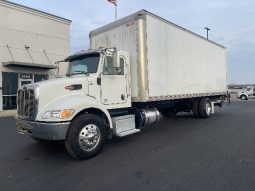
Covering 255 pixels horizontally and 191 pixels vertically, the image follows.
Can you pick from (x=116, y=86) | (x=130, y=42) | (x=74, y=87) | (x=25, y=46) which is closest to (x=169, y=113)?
(x=130, y=42)

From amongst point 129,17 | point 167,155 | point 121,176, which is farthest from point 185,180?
point 129,17

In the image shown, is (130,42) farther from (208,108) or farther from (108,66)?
(208,108)

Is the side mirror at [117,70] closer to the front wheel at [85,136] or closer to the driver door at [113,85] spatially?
the driver door at [113,85]

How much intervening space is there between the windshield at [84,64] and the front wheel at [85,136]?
4.81 ft

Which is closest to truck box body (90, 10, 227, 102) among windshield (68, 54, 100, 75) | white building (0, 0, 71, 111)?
windshield (68, 54, 100, 75)

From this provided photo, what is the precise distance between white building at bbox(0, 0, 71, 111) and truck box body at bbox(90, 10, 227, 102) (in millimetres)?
10617

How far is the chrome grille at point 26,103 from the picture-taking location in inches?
270

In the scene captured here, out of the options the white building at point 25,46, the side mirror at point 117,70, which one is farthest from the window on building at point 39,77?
the side mirror at point 117,70

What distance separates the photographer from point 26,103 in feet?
23.4

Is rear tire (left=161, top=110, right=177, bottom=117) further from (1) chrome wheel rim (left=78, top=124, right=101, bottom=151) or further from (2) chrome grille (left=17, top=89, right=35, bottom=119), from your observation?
(2) chrome grille (left=17, top=89, right=35, bottom=119)

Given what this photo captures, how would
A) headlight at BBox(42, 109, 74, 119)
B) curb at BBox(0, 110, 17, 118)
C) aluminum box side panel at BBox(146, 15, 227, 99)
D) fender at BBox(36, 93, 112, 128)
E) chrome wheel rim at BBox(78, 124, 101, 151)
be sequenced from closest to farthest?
headlight at BBox(42, 109, 74, 119) → fender at BBox(36, 93, 112, 128) → chrome wheel rim at BBox(78, 124, 101, 151) → aluminum box side panel at BBox(146, 15, 227, 99) → curb at BBox(0, 110, 17, 118)

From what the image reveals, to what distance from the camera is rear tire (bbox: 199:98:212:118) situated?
13.9 m

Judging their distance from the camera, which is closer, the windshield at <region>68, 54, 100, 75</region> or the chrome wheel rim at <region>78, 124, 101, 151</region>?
the chrome wheel rim at <region>78, 124, 101, 151</region>

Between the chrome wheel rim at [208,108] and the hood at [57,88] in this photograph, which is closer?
the hood at [57,88]
